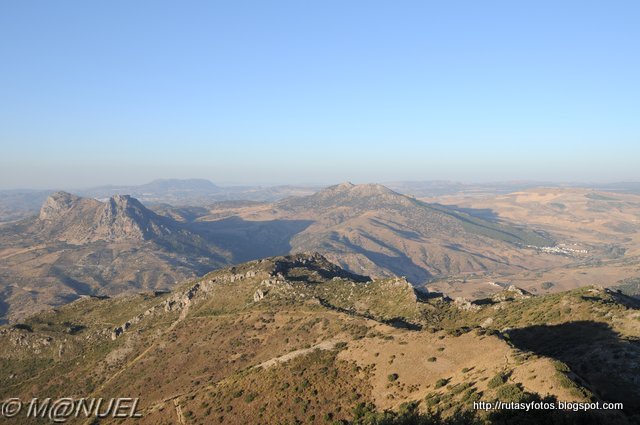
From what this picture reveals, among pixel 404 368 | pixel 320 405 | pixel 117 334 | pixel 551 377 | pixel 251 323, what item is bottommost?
pixel 117 334

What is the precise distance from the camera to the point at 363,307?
113m

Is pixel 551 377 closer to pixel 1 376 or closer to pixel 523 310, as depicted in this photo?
pixel 523 310

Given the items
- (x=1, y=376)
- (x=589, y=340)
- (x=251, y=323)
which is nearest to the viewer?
(x=589, y=340)

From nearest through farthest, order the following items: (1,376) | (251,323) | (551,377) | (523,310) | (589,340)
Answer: (551,377)
(589,340)
(523,310)
(251,323)
(1,376)

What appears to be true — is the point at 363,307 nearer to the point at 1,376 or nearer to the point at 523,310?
the point at 523,310

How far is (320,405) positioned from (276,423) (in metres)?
6.63

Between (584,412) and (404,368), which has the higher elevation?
(584,412)

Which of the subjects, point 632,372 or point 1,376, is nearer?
point 632,372

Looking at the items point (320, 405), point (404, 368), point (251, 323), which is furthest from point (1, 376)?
point (404, 368)

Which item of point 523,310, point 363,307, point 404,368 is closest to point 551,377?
point 404,368

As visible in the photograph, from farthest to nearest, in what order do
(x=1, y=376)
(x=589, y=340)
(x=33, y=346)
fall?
(x=33, y=346) → (x=1, y=376) → (x=589, y=340)

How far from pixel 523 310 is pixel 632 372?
40261 mm

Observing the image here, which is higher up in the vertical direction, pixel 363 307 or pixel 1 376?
pixel 363 307

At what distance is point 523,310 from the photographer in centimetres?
8869
